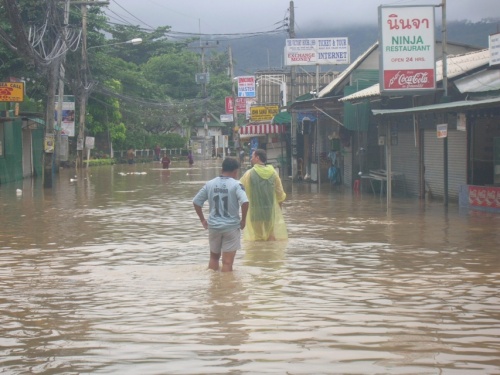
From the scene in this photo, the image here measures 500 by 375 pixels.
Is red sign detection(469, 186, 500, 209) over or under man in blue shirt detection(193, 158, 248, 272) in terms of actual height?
under

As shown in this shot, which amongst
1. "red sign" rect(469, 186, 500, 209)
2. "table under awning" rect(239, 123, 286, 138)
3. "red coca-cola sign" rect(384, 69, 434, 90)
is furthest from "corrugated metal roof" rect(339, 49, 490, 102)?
"table under awning" rect(239, 123, 286, 138)

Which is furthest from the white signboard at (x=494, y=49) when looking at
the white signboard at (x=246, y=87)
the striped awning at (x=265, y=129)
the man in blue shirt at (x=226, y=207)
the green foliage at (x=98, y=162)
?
the green foliage at (x=98, y=162)

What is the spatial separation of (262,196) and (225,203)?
11.9 feet

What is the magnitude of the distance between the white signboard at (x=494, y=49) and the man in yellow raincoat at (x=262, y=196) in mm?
9384

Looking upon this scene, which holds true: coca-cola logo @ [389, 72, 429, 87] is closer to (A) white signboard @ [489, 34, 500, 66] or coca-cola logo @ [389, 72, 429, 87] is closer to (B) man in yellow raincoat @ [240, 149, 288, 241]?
(A) white signboard @ [489, 34, 500, 66]

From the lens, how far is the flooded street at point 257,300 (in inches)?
267

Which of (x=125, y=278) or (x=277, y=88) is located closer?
(x=125, y=278)

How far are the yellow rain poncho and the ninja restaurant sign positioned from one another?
9.66 meters

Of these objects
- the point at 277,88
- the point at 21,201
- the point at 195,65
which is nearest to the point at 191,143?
the point at 195,65

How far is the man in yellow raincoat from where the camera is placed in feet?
46.7

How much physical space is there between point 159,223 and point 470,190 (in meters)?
7.80

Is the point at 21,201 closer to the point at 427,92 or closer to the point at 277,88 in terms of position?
the point at 427,92

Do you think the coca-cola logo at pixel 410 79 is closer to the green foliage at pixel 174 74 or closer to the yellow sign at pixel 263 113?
the yellow sign at pixel 263 113

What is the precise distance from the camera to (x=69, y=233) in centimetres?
1692
